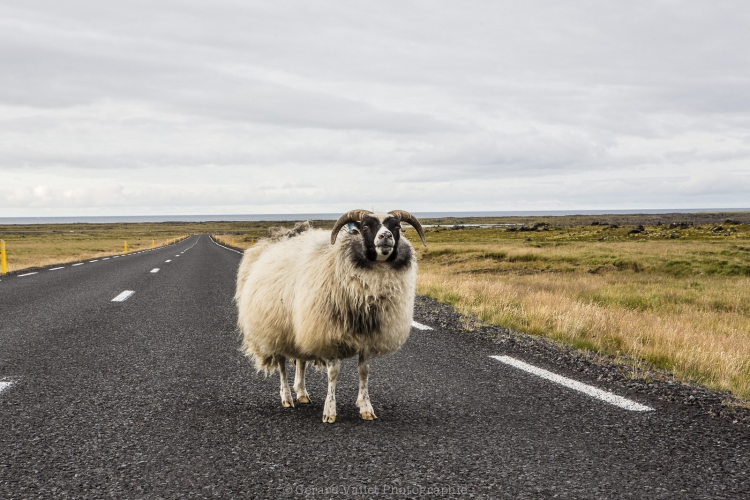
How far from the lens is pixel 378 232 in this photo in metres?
4.36

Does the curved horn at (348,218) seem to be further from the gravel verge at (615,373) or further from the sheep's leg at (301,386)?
the gravel verge at (615,373)

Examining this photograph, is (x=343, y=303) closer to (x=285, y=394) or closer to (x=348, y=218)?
(x=348, y=218)

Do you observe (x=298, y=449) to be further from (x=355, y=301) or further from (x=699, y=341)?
(x=699, y=341)

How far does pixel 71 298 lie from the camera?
11.9m

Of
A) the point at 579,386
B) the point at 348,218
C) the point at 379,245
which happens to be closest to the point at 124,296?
the point at 348,218

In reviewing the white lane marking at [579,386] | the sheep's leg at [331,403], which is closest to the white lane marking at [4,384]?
the sheep's leg at [331,403]

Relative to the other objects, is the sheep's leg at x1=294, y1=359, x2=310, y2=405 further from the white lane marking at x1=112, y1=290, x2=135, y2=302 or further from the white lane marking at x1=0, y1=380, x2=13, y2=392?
the white lane marking at x1=112, y1=290, x2=135, y2=302

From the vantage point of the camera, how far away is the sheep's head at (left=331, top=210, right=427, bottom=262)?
435 centimetres

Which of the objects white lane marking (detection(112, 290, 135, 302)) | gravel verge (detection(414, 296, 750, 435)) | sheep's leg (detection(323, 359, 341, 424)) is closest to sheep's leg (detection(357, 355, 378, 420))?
sheep's leg (detection(323, 359, 341, 424))

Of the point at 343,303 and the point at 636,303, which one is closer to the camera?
the point at 343,303

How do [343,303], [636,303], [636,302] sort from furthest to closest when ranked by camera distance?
[636,302]
[636,303]
[343,303]

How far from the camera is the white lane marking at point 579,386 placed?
15.1 feet

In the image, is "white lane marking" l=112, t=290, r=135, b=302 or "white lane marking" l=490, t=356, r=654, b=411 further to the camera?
"white lane marking" l=112, t=290, r=135, b=302

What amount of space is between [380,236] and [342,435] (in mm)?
1498
